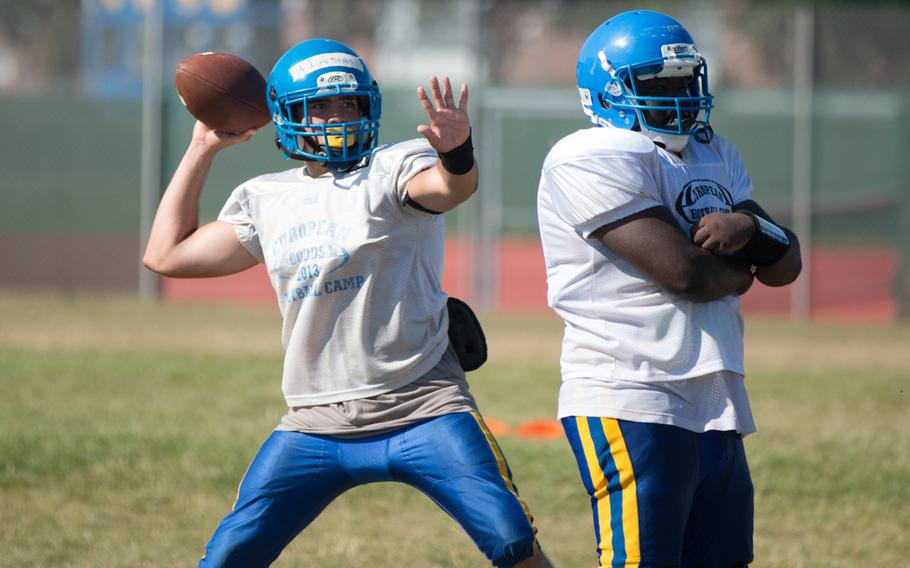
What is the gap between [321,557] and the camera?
547 centimetres

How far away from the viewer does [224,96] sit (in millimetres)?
4492

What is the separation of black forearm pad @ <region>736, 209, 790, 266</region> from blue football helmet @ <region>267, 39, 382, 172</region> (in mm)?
1242

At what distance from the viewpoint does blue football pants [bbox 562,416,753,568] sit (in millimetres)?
3396

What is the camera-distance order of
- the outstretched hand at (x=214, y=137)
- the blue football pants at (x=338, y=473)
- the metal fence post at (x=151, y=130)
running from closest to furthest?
1. the blue football pants at (x=338, y=473)
2. the outstretched hand at (x=214, y=137)
3. the metal fence post at (x=151, y=130)

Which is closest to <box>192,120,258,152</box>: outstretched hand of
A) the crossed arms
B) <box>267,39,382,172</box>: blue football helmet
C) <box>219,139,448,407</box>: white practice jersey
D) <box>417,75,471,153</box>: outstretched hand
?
<box>267,39,382,172</box>: blue football helmet

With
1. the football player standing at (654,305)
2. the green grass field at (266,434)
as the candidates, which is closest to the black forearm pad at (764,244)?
the football player standing at (654,305)

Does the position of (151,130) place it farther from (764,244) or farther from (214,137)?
(764,244)

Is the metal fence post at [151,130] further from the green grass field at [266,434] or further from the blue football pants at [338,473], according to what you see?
the blue football pants at [338,473]

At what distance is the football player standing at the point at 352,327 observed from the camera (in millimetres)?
3826

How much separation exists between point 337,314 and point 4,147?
1375cm

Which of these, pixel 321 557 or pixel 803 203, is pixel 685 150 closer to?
pixel 321 557

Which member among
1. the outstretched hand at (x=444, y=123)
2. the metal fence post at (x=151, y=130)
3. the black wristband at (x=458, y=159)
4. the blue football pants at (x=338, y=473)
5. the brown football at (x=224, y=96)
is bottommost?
the blue football pants at (x=338, y=473)

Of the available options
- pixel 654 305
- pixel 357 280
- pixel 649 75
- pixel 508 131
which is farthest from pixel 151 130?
pixel 654 305

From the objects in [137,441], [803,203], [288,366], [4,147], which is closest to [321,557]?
[288,366]
